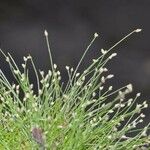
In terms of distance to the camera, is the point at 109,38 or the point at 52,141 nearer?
the point at 52,141

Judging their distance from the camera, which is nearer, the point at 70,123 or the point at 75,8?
the point at 70,123

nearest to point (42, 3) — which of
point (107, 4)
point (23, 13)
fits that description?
point (23, 13)

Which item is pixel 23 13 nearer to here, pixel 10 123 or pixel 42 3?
pixel 42 3

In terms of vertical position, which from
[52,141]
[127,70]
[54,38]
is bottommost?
[52,141]

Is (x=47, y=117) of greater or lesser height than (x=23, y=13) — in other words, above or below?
below

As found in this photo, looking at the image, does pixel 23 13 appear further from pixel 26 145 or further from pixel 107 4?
pixel 26 145

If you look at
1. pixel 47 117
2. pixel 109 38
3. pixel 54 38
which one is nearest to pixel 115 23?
pixel 109 38
